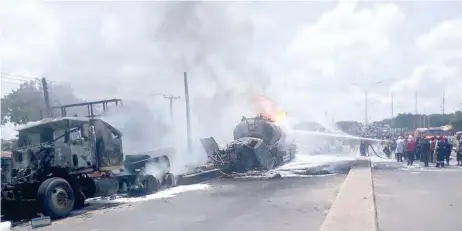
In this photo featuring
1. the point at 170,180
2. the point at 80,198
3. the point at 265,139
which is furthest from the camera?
the point at 265,139

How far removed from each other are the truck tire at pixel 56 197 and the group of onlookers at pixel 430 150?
53.3 feet

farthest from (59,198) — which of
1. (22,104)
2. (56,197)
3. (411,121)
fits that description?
(411,121)

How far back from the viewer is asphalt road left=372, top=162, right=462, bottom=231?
8.80 m

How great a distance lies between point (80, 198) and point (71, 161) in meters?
1.23

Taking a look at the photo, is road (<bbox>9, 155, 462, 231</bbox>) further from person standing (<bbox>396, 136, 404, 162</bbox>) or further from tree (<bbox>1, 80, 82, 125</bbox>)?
tree (<bbox>1, 80, 82, 125</bbox>)

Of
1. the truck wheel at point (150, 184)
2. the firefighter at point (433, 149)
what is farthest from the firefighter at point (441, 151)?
the truck wheel at point (150, 184)

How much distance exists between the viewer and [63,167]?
12.3 meters

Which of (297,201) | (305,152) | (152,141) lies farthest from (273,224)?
(305,152)

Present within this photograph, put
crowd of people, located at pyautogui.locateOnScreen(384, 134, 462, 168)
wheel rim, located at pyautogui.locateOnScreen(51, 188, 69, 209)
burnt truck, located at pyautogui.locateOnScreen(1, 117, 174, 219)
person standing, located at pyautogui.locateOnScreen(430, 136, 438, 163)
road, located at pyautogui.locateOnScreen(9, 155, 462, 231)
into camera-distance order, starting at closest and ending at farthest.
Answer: road, located at pyautogui.locateOnScreen(9, 155, 462, 231) → wheel rim, located at pyautogui.locateOnScreen(51, 188, 69, 209) → burnt truck, located at pyautogui.locateOnScreen(1, 117, 174, 219) → crowd of people, located at pyautogui.locateOnScreen(384, 134, 462, 168) → person standing, located at pyautogui.locateOnScreen(430, 136, 438, 163)

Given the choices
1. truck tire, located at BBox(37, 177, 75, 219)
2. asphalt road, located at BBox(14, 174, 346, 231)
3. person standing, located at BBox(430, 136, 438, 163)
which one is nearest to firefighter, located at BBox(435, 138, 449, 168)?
person standing, located at BBox(430, 136, 438, 163)

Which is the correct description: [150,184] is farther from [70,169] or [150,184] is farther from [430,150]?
[430,150]

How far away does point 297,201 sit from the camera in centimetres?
1212

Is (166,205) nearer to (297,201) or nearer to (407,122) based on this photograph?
(297,201)

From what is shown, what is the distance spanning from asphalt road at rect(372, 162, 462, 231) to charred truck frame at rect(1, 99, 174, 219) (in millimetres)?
7435
